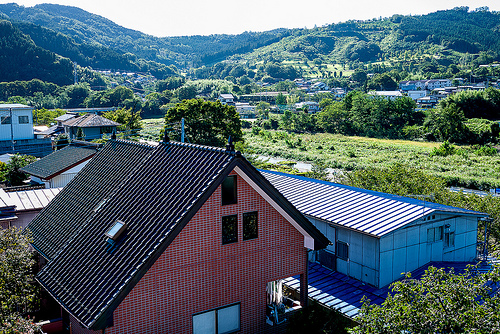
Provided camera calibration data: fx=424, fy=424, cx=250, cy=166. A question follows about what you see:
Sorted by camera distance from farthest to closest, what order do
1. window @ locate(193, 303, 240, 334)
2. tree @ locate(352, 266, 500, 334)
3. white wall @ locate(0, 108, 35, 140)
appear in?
white wall @ locate(0, 108, 35, 140) → window @ locate(193, 303, 240, 334) → tree @ locate(352, 266, 500, 334)

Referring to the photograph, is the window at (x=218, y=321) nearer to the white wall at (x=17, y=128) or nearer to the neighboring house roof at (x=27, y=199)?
the neighboring house roof at (x=27, y=199)

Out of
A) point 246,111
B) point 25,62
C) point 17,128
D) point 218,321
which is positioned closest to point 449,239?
point 218,321

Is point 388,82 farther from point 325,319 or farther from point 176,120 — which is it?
point 325,319

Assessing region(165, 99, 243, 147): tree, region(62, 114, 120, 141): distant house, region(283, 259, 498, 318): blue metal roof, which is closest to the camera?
region(283, 259, 498, 318): blue metal roof

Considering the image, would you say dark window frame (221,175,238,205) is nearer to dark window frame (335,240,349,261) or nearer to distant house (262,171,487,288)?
distant house (262,171,487,288)

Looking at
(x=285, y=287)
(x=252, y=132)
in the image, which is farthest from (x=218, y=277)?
(x=252, y=132)

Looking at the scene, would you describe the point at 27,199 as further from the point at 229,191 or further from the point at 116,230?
the point at 229,191

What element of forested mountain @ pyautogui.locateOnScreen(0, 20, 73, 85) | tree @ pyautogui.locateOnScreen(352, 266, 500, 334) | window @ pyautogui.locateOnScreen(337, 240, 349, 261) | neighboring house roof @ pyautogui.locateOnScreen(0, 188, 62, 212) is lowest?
window @ pyautogui.locateOnScreen(337, 240, 349, 261)

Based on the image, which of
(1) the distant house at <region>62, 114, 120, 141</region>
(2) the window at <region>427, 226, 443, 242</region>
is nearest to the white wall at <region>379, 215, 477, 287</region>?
(2) the window at <region>427, 226, 443, 242</region>
